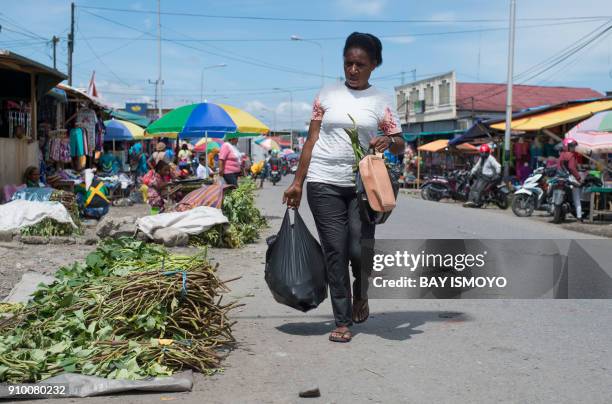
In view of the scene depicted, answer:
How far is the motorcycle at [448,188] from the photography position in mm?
22891

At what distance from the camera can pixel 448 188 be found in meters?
23.4

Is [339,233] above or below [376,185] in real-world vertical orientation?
below

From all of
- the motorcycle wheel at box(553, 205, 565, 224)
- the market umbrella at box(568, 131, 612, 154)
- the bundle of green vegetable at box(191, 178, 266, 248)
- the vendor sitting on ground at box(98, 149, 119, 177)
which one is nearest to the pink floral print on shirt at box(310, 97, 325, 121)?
the bundle of green vegetable at box(191, 178, 266, 248)

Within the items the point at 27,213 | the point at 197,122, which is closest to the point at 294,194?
the point at 27,213

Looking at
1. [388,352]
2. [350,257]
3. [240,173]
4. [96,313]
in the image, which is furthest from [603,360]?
[240,173]

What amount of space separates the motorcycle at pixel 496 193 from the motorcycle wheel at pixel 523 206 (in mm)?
2750

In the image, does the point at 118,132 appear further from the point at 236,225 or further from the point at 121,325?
the point at 121,325

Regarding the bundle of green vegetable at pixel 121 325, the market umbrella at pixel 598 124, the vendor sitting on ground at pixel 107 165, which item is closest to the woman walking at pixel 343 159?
the bundle of green vegetable at pixel 121 325

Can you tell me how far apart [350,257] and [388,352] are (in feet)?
2.54

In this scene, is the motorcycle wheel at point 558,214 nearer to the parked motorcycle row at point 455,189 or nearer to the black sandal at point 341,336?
the parked motorcycle row at point 455,189

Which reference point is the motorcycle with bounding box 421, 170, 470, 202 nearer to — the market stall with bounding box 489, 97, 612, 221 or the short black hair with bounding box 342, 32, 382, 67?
the market stall with bounding box 489, 97, 612, 221

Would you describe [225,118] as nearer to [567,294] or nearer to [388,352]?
[567,294]

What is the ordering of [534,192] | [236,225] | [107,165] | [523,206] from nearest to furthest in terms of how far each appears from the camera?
1. [236,225]
2. [534,192]
3. [523,206]
4. [107,165]

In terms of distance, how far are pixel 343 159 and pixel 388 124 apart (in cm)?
43
